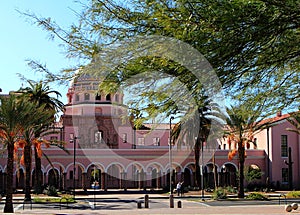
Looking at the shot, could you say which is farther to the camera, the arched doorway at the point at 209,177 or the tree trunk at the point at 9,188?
the arched doorway at the point at 209,177

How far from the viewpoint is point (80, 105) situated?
63812mm

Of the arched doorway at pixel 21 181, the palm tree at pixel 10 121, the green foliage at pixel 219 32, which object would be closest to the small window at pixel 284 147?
the arched doorway at pixel 21 181

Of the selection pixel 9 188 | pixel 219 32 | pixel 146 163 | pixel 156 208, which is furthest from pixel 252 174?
pixel 219 32

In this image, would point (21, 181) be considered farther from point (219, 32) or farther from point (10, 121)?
point (219, 32)

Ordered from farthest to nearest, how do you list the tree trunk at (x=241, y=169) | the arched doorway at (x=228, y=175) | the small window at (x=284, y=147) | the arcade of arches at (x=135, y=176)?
the small window at (x=284, y=147) → the arched doorway at (x=228, y=175) → the arcade of arches at (x=135, y=176) → the tree trunk at (x=241, y=169)

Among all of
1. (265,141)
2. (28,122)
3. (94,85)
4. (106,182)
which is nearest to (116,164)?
(106,182)

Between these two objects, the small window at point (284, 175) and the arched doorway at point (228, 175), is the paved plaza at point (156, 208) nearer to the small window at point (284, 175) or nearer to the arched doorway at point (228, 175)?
the arched doorway at point (228, 175)

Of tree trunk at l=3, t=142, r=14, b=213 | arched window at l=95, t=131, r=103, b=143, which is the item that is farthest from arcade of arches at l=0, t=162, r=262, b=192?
tree trunk at l=3, t=142, r=14, b=213

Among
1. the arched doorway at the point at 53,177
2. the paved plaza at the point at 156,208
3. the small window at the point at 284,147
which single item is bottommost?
the paved plaza at the point at 156,208

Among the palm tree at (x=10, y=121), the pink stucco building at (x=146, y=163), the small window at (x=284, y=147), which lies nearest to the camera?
the palm tree at (x=10, y=121)

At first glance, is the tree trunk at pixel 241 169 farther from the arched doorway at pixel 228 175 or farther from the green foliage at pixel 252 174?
the arched doorway at pixel 228 175

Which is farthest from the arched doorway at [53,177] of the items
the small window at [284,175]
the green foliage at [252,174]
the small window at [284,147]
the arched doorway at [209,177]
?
the small window at [284,147]

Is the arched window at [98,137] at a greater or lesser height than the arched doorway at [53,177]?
greater

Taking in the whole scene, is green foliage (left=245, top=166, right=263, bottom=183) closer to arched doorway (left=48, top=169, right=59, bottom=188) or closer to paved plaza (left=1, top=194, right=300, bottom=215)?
paved plaza (left=1, top=194, right=300, bottom=215)
